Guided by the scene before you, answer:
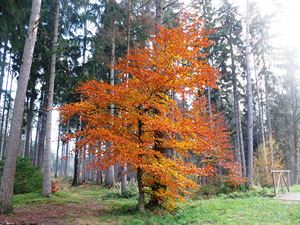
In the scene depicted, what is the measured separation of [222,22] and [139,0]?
840 centimetres

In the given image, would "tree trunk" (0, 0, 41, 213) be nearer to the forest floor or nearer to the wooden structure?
the forest floor

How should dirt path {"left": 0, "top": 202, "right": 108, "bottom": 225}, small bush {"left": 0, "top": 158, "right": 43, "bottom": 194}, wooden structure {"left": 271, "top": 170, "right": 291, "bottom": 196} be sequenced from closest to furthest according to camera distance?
dirt path {"left": 0, "top": 202, "right": 108, "bottom": 225} < wooden structure {"left": 271, "top": 170, "right": 291, "bottom": 196} < small bush {"left": 0, "top": 158, "right": 43, "bottom": 194}

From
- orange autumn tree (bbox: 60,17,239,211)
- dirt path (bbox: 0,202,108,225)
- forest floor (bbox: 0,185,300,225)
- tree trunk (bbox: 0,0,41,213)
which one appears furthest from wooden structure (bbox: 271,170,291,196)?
tree trunk (bbox: 0,0,41,213)

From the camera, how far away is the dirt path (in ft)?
27.1

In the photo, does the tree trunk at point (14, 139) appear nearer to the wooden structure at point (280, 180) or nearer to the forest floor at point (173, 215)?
the forest floor at point (173, 215)

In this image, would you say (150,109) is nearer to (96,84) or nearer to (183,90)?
(183,90)

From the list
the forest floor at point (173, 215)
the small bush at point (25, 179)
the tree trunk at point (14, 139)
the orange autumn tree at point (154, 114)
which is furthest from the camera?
the small bush at point (25, 179)

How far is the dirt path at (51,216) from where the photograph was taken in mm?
8258

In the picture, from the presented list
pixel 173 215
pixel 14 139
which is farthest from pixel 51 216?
pixel 173 215

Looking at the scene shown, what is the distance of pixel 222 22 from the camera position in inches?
944

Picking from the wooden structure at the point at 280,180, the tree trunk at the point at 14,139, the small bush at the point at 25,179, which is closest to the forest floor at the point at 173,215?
the tree trunk at the point at 14,139

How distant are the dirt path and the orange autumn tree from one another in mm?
1827

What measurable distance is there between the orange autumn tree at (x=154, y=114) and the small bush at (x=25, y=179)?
26.3 feet

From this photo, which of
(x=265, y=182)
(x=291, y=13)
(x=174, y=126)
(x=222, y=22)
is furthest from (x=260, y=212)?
(x=222, y=22)
